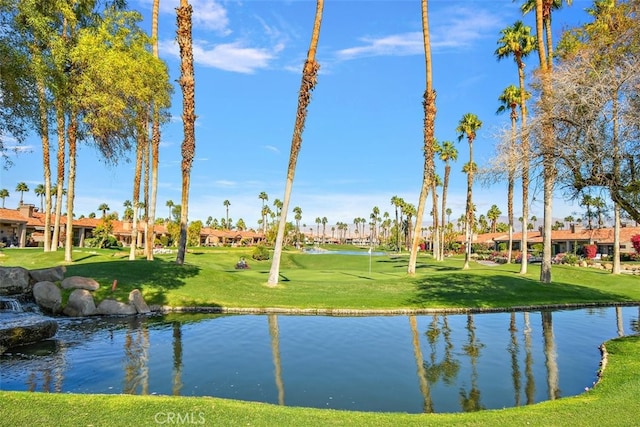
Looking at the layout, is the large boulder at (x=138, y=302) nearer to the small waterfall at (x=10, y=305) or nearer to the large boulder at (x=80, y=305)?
the large boulder at (x=80, y=305)

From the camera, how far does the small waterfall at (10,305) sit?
16.9 meters

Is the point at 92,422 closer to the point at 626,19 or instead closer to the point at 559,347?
the point at 559,347

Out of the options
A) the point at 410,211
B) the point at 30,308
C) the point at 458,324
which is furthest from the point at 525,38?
the point at 410,211

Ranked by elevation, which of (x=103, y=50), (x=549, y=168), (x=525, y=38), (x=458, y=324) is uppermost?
(x=525, y=38)

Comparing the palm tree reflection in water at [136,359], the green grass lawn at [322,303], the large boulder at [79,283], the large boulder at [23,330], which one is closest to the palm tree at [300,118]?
the green grass lawn at [322,303]

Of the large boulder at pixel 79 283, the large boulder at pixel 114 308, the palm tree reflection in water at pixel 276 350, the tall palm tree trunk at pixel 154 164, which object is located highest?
the tall palm tree trunk at pixel 154 164

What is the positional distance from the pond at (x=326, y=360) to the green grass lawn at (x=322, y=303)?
153 centimetres

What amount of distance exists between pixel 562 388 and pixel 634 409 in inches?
109

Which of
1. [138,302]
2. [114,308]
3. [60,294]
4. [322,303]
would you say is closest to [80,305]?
[60,294]

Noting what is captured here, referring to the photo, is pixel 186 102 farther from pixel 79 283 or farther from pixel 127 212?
pixel 127 212

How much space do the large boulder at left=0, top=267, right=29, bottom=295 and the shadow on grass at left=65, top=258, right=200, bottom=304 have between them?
2115 millimetres

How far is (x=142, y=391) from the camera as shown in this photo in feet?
30.7

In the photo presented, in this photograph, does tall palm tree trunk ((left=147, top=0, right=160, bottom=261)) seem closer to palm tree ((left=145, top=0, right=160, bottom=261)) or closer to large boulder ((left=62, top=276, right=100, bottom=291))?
palm tree ((left=145, top=0, right=160, bottom=261))

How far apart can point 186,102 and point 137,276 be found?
36.2ft
